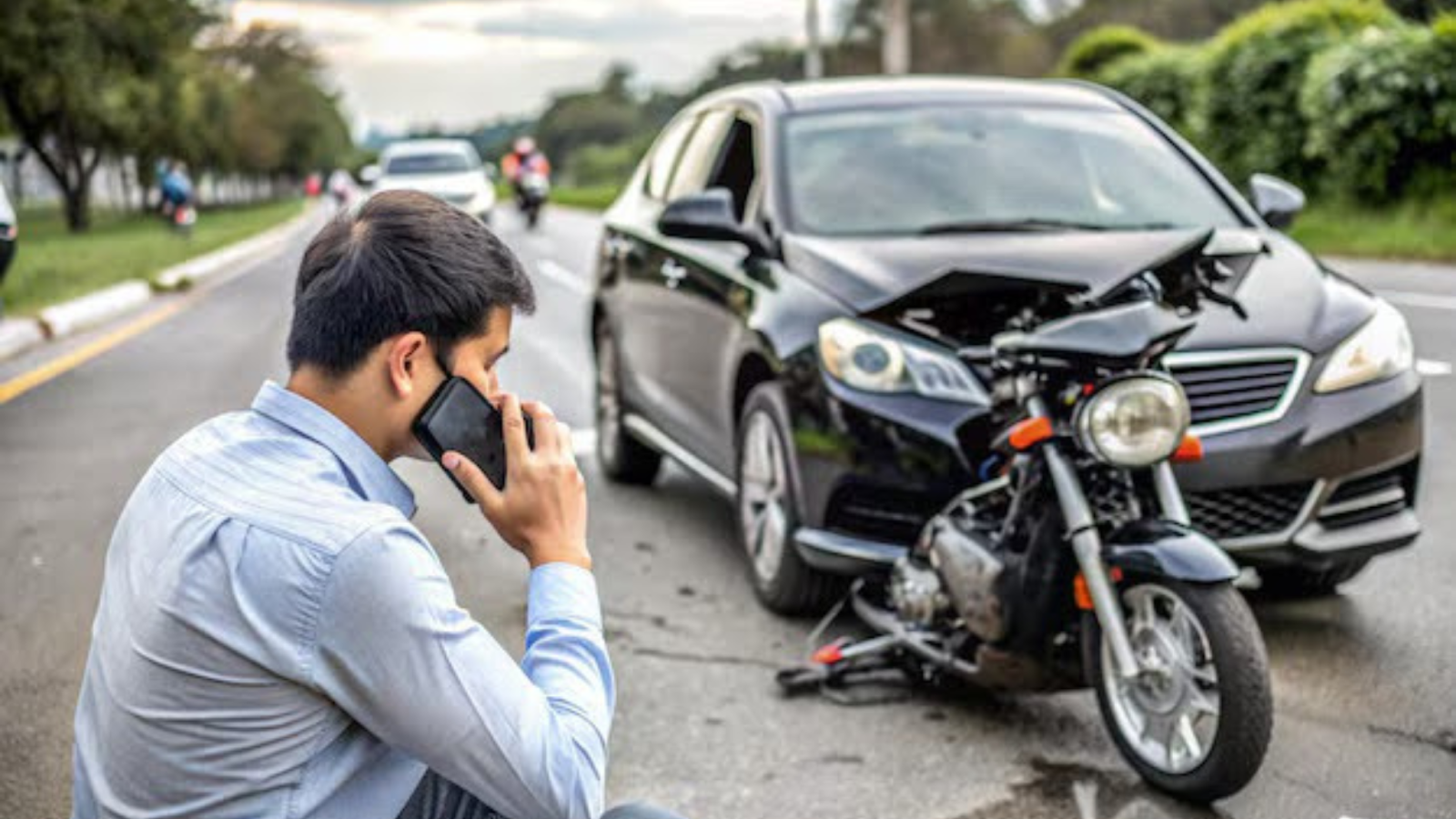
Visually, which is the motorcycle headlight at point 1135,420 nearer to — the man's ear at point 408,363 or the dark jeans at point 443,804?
the dark jeans at point 443,804

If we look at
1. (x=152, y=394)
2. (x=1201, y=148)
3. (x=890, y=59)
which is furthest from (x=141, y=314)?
(x=890, y=59)

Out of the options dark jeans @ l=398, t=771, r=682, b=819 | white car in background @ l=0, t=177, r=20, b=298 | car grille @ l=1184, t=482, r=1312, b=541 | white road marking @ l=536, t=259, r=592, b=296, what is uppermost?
dark jeans @ l=398, t=771, r=682, b=819

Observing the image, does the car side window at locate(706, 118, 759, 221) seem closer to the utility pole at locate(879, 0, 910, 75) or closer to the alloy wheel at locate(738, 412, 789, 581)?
the alloy wheel at locate(738, 412, 789, 581)

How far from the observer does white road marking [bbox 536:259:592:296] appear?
1986cm

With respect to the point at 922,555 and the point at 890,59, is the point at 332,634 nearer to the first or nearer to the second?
the point at 922,555

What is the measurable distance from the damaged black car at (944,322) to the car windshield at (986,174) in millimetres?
11

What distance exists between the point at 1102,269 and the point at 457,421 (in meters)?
3.69

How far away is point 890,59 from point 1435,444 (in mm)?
40454

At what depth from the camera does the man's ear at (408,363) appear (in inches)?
87.8

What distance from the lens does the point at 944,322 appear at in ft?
17.4

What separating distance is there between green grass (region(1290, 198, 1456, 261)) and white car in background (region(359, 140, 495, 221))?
619 inches

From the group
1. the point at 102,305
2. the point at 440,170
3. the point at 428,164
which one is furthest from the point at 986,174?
the point at 428,164

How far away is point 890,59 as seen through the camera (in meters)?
47.9

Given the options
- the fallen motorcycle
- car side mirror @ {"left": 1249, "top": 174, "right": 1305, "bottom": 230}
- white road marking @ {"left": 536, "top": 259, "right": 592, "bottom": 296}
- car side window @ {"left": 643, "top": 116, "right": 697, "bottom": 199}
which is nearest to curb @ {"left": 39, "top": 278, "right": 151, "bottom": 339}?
white road marking @ {"left": 536, "top": 259, "right": 592, "bottom": 296}
